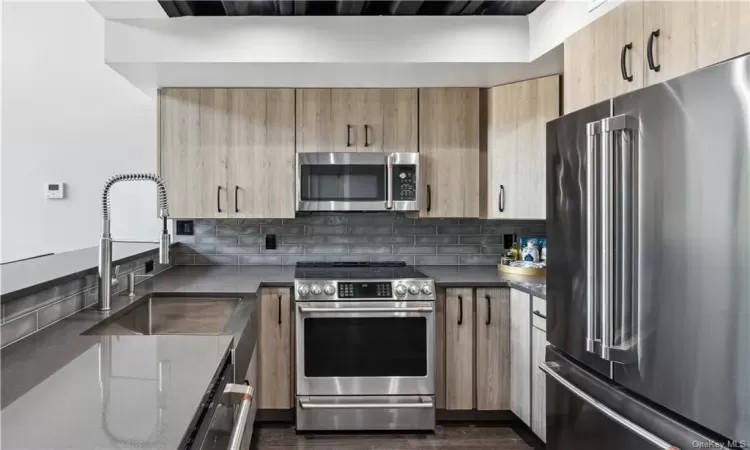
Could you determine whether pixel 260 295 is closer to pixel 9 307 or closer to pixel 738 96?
pixel 9 307

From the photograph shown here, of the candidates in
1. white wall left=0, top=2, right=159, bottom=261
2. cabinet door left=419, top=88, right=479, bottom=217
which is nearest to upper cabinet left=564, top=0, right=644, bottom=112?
cabinet door left=419, top=88, right=479, bottom=217

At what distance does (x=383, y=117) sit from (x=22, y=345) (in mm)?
2155

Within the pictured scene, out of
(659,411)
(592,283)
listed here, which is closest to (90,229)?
(592,283)

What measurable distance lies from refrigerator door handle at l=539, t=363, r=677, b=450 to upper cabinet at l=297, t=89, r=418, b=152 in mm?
1593

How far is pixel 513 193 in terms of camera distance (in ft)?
9.11

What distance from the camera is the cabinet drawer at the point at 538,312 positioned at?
236cm

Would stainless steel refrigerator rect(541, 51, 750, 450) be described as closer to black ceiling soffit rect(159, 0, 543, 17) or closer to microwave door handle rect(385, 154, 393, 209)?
black ceiling soffit rect(159, 0, 543, 17)

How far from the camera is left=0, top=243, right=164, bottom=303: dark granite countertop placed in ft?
4.62

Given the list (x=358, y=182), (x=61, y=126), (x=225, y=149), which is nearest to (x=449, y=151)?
(x=358, y=182)

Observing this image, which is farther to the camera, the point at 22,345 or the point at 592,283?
Result: the point at 592,283

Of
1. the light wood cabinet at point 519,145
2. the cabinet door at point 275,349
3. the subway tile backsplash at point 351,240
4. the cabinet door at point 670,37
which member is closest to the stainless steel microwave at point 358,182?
the subway tile backsplash at point 351,240

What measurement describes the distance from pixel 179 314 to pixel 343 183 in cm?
119

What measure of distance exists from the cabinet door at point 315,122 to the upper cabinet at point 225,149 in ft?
0.20

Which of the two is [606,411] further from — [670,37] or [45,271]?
[45,271]
